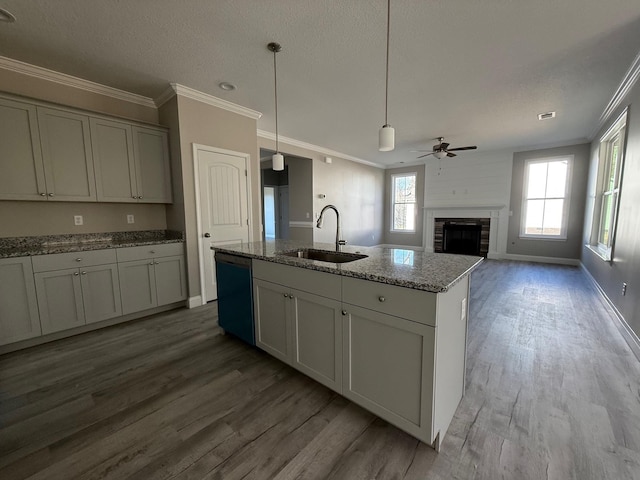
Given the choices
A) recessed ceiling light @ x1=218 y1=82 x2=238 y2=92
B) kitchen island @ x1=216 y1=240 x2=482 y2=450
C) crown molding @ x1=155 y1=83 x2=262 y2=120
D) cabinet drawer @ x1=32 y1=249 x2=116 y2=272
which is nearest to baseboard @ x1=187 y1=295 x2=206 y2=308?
cabinet drawer @ x1=32 y1=249 x2=116 y2=272

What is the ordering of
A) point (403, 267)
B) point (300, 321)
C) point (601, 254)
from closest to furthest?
point (403, 267) → point (300, 321) → point (601, 254)

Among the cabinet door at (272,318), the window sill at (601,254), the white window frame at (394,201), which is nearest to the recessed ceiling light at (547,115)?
the window sill at (601,254)

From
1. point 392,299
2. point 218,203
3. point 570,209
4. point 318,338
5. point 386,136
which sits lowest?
point 318,338

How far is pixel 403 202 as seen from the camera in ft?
27.6

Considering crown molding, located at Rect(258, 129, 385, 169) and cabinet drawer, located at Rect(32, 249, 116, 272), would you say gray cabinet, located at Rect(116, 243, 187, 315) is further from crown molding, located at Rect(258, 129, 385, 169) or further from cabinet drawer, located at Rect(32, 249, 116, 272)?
crown molding, located at Rect(258, 129, 385, 169)

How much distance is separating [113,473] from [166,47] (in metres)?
3.10

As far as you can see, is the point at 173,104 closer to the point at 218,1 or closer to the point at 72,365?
the point at 218,1

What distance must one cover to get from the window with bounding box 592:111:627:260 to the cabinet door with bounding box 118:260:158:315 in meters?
5.75

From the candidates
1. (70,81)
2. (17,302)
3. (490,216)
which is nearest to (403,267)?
(17,302)

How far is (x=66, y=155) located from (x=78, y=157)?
9cm

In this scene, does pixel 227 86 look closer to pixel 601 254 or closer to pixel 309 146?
pixel 309 146

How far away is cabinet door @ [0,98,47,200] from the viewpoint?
2418 millimetres

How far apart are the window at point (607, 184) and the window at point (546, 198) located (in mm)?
1466

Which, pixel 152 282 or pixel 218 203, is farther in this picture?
pixel 218 203
